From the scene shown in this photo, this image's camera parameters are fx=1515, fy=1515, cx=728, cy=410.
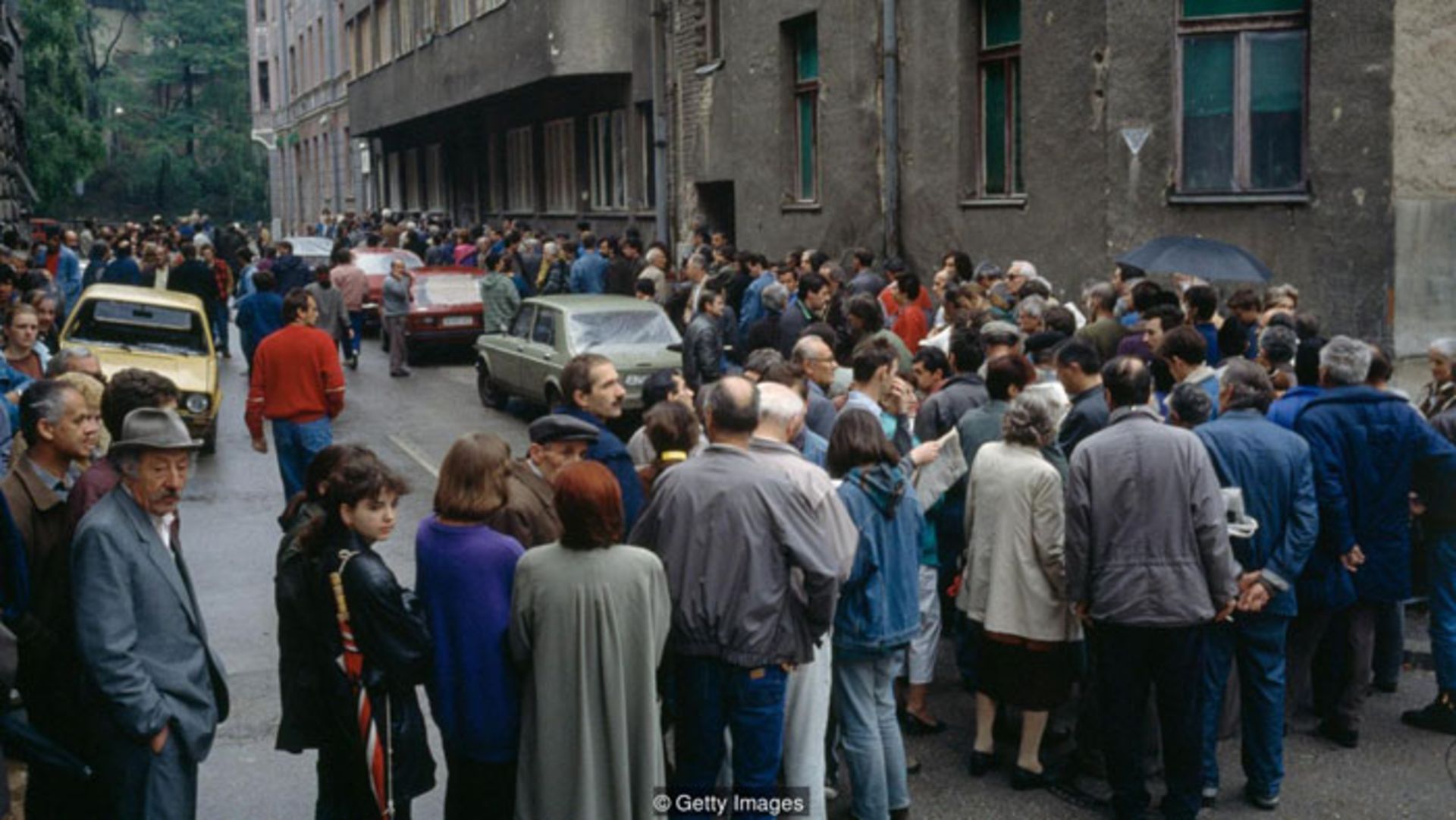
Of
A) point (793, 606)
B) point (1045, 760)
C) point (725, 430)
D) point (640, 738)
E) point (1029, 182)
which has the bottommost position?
point (1045, 760)

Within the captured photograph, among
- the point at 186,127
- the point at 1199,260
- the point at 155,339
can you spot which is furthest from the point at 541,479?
the point at 186,127

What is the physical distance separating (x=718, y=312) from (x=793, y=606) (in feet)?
27.9

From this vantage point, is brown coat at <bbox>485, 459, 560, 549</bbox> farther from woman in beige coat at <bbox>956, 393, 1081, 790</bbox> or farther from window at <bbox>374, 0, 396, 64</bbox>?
window at <bbox>374, 0, 396, 64</bbox>

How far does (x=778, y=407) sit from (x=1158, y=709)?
2131 mm

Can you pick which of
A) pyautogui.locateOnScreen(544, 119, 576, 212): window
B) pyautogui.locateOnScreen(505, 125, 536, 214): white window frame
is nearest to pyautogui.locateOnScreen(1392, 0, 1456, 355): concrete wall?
pyautogui.locateOnScreen(544, 119, 576, 212): window

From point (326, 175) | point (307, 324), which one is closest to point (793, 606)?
point (307, 324)

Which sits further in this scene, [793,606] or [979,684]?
[979,684]

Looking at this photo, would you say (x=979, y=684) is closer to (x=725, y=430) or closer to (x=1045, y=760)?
(x=1045, y=760)

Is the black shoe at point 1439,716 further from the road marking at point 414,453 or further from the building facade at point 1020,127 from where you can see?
the road marking at point 414,453

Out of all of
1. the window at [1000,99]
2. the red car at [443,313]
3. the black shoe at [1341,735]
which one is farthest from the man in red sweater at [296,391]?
the red car at [443,313]

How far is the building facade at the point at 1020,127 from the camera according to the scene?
1201cm

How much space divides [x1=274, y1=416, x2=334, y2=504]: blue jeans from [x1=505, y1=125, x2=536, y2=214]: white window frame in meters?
23.8

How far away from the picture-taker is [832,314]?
1409 cm

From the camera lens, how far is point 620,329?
1617 cm
